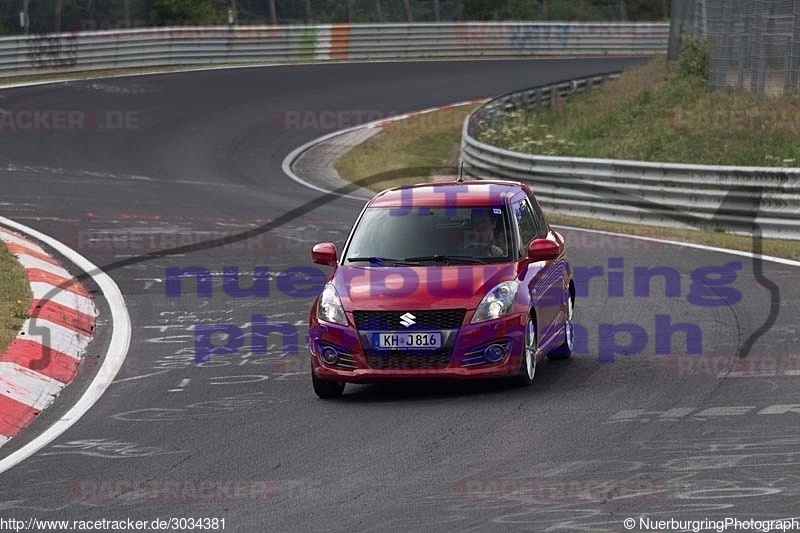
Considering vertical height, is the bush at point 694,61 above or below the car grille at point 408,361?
below

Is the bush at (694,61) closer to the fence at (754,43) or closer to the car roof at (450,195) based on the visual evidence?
the fence at (754,43)

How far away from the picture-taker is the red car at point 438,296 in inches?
399

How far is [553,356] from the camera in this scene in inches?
469

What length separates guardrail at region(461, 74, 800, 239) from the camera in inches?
801

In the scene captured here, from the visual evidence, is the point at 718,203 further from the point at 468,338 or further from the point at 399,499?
the point at 399,499

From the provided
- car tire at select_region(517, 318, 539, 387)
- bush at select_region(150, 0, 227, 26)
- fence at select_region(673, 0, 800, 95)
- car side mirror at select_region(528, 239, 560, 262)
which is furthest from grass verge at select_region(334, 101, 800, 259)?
bush at select_region(150, 0, 227, 26)

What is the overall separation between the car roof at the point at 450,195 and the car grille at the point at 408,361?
1.78 m

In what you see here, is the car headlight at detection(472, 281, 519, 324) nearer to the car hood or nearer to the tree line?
the car hood

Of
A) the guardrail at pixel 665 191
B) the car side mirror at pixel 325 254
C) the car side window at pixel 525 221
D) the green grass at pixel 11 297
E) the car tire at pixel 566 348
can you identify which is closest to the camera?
the car side mirror at pixel 325 254

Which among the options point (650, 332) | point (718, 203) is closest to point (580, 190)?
point (718, 203)

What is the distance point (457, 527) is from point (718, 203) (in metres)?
15.5

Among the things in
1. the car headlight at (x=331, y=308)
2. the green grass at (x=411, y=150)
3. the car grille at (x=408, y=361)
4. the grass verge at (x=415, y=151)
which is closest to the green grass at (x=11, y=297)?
the car headlight at (x=331, y=308)

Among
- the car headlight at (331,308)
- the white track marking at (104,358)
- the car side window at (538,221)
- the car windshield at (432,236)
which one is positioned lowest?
→ the white track marking at (104,358)

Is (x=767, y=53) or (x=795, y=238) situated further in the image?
(x=767, y=53)
